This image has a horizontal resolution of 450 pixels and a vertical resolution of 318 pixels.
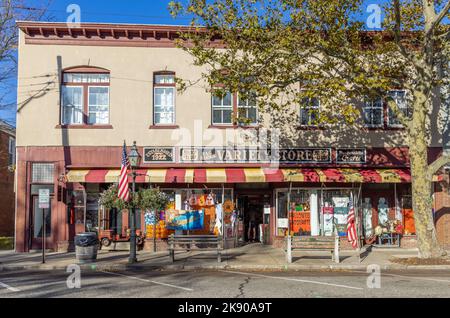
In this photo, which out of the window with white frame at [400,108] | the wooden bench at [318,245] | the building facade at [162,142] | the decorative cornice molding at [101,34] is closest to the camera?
the wooden bench at [318,245]

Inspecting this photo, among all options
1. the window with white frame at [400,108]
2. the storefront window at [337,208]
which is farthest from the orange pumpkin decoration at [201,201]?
the window with white frame at [400,108]

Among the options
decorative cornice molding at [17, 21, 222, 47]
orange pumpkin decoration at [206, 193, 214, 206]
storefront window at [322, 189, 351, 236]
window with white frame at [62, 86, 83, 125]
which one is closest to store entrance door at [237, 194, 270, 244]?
orange pumpkin decoration at [206, 193, 214, 206]

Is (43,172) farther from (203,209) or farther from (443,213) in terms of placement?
(443,213)

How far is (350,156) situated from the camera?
2205cm

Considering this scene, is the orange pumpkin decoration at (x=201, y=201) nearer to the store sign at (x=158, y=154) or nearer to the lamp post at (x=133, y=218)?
the store sign at (x=158, y=154)

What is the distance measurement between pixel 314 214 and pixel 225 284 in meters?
10.2

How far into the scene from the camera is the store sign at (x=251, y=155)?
21781 millimetres

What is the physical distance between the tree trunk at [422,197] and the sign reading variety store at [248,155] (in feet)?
14.9

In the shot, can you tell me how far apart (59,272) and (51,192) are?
251 inches

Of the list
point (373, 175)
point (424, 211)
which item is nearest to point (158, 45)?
point (373, 175)

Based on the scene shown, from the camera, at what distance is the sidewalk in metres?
16.6

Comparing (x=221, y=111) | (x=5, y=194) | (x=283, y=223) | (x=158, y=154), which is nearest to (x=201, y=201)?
(x=158, y=154)

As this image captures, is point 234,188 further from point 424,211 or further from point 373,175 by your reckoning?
point 424,211

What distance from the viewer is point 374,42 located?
20.9 meters
